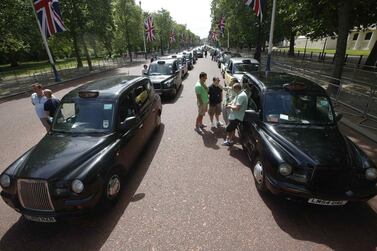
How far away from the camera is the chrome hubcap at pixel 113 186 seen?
384 centimetres

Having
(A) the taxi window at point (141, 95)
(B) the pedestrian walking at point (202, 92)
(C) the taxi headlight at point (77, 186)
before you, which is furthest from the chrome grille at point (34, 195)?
(B) the pedestrian walking at point (202, 92)

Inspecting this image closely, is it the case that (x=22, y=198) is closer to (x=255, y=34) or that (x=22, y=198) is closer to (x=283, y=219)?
(x=283, y=219)

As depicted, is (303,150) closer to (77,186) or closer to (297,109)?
(297,109)

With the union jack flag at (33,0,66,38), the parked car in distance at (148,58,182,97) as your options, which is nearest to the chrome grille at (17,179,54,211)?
the parked car in distance at (148,58,182,97)

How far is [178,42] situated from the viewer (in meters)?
93.4

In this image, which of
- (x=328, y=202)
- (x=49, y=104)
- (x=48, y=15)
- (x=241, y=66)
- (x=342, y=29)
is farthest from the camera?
(x=48, y=15)

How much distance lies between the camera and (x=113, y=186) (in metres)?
3.96

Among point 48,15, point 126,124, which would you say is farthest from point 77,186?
point 48,15

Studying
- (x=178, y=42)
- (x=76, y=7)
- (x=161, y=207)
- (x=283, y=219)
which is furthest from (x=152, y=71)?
(x=178, y=42)

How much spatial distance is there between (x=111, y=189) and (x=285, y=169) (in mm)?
3090

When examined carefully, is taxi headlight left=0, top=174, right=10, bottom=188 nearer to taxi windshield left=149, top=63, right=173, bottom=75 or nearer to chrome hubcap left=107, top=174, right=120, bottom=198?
chrome hubcap left=107, top=174, right=120, bottom=198

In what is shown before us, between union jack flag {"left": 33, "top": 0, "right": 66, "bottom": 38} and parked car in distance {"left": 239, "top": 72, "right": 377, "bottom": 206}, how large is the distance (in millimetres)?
16490

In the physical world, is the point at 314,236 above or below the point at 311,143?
below

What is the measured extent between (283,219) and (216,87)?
4.45 m
